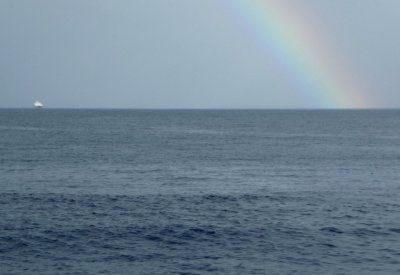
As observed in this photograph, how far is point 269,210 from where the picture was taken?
151ft

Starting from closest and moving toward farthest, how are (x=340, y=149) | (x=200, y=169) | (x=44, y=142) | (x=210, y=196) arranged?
(x=210, y=196), (x=200, y=169), (x=340, y=149), (x=44, y=142)

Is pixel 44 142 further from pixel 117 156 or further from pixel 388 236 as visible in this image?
pixel 388 236

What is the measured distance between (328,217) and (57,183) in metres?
26.3

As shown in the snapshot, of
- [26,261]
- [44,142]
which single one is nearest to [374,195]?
[26,261]

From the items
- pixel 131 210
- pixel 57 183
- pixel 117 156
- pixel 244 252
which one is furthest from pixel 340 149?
pixel 244 252

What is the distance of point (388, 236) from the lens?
38562mm

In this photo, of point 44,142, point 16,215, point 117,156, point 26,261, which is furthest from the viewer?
point 44,142

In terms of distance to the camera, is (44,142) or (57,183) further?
(44,142)

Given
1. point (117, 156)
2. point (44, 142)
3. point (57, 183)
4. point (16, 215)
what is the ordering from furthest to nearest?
point (44, 142) → point (117, 156) → point (57, 183) → point (16, 215)

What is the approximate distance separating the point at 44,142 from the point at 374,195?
7357 centimetres

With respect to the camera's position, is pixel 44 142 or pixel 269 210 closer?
pixel 269 210

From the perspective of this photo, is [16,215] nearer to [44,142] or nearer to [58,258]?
[58,258]

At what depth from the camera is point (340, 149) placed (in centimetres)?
10506

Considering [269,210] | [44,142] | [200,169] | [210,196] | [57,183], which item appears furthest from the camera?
[44,142]
